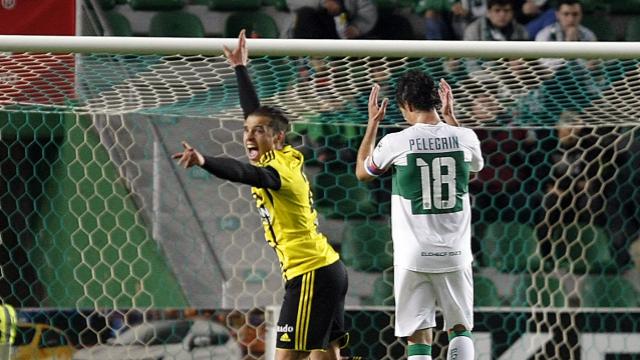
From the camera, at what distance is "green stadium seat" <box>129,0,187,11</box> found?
8172 mm

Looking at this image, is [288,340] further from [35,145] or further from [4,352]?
[35,145]

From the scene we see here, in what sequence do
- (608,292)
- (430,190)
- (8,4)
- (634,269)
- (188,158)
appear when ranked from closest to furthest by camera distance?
(188,158) < (430,190) < (608,292) < (634,269) < (8,4)

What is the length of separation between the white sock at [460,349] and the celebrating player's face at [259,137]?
3.21ft

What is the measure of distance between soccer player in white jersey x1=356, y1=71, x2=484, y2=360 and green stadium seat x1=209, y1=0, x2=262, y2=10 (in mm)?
3641

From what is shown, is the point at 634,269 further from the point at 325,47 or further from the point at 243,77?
the point at 243,77

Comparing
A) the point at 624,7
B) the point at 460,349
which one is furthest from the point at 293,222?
the point at 624,7

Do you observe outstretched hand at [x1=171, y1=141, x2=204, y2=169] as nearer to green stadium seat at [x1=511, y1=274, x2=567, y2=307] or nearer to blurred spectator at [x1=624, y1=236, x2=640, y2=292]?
green stadium seat at [x1=511, y1=274, x2=567, y2=307]

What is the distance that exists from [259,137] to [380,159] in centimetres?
45

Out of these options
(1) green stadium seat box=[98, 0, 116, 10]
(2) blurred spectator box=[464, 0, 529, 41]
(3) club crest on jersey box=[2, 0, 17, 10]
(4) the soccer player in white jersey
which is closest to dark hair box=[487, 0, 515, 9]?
(2) blurred spectator box=[464, 0, 529, 41]

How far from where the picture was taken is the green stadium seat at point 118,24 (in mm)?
7887

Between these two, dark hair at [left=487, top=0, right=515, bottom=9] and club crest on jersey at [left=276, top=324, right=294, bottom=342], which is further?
dark hair at [left=487, top=0, right=515, bottom=9]

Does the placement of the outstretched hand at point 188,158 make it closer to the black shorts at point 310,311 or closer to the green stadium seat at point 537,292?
→ the black shorts at point 310,311

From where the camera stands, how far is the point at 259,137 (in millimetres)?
4699

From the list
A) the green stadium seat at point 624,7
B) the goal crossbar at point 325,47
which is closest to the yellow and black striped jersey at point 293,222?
the goal crossbar at point 325,47
